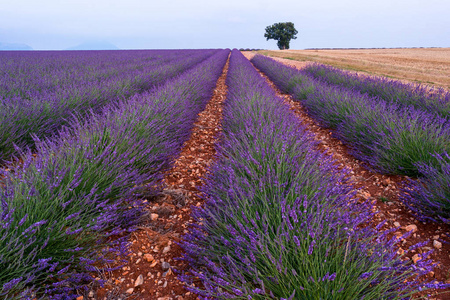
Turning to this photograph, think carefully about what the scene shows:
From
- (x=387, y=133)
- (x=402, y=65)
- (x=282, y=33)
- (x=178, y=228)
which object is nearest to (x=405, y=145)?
(x=387, y=133)

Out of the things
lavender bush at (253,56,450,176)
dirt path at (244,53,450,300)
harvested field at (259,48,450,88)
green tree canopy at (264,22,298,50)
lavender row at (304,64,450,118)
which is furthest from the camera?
green tree canopy at (264,22,298,50)

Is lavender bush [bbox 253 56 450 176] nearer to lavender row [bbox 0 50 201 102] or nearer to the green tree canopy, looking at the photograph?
lavender row [bbox 0 50 201 102]

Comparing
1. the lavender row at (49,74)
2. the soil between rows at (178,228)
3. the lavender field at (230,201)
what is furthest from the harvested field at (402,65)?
the lavender row at (49,74)

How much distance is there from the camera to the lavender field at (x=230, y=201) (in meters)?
1.21

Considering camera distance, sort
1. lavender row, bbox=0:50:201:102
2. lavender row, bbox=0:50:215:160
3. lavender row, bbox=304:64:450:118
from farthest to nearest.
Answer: lavender row, bbox=0:50:201:102, lavender row, bbox=304:64:450:118, lavender row, bbox=0:50:215:160

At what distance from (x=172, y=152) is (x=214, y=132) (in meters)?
1.65

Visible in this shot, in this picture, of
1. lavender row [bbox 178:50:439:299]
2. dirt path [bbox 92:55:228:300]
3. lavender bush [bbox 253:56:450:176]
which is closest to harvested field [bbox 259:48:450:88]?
lavender bush [bbox 253:56:450:176]

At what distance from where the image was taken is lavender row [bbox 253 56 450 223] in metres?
2.19

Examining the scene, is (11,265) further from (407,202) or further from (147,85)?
(147,85)

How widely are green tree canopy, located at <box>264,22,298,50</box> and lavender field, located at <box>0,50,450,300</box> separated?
5628 centimetres

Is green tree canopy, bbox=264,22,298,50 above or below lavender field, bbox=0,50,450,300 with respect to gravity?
above

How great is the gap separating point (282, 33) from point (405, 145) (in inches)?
2322

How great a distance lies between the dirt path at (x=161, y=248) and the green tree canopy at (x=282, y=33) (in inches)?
2336

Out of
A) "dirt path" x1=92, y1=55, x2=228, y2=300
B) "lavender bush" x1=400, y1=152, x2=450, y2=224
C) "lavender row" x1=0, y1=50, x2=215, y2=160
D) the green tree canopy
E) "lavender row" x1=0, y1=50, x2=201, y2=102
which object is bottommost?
"dirt path" x1=92, y1=55, x2=228, y2=300
